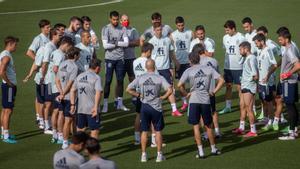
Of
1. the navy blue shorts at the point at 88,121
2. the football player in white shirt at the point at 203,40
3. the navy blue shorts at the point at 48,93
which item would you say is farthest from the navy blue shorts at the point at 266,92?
the navy blue shorts at the point at 48,93

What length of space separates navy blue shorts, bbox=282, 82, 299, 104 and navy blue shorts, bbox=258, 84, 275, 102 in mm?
910

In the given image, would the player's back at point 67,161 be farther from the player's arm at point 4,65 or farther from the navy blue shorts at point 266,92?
the navy blue shorts at point 266,92

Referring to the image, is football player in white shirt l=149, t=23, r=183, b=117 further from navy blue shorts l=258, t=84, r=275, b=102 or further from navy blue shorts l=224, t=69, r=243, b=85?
navy blue shorts l=258, t=84, r=275, b=102

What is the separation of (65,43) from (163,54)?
3.47 meters

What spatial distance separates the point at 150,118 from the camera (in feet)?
55.5

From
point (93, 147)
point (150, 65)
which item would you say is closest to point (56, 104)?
point (150, 65)

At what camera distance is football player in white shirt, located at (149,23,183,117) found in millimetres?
20984

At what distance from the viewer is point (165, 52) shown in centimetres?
2109

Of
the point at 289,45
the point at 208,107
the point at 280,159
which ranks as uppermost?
the point at 289,45

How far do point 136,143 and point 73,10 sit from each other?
70.2 feet

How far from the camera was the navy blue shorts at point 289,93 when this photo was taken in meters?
18.4

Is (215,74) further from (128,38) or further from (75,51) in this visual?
(128,38)

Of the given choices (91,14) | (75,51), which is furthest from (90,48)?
(91,14)

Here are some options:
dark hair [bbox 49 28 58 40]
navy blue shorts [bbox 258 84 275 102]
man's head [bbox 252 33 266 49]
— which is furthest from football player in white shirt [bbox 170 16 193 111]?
dark hair [bbox 49 28 58 40]
